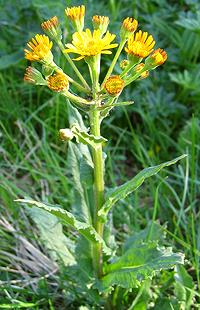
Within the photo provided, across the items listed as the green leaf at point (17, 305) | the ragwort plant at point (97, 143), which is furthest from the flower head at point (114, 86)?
the green leaf at point (17, 305)

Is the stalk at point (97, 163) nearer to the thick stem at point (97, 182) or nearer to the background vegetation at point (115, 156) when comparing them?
the thick stem at point (97, 182)

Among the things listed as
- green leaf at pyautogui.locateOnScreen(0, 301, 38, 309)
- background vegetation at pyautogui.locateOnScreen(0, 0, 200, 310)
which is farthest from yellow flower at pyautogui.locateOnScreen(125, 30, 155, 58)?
green leaf at pyautogui.locateOnScreen(0, 301, 38, 309)

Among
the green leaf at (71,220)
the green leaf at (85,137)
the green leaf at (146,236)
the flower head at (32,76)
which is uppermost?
the flower head at (32,76)

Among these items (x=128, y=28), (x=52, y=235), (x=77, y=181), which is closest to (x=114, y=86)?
(x=128, y=28)

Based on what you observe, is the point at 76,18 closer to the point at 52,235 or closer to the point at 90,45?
the point at 90,45

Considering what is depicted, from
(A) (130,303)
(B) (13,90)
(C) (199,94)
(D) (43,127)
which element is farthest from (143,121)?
(A) (130,303)

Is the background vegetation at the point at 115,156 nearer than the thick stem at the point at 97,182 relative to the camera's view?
No

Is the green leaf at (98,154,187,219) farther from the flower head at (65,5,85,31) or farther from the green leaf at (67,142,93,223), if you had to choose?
the flower head at (65,5,85,31)

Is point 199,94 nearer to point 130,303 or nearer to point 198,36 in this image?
point 198,36
